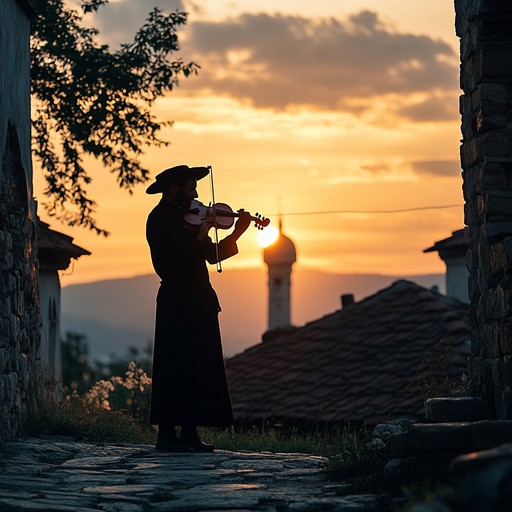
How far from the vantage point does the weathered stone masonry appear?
30.2ft

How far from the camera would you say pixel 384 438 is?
7.62 metres

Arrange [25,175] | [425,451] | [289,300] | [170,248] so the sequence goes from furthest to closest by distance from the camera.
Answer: [289,300] < [25,175] < [170,248] < [425,451]

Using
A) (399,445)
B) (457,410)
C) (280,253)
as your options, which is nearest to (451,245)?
(280,253)

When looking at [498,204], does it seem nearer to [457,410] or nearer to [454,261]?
[457,410]

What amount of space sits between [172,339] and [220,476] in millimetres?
1941

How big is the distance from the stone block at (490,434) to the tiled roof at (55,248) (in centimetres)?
1415

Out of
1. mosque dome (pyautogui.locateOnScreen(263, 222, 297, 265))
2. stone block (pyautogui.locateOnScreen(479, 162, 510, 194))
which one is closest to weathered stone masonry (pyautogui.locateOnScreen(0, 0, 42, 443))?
stone block (pyautogui.locateOnScreen(479, 162, 510, 194))

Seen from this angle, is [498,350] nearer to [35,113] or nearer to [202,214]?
[202,214]

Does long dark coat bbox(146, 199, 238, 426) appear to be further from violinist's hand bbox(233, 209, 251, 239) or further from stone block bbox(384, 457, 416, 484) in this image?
stone block bbox(384, 457, 416, 484)

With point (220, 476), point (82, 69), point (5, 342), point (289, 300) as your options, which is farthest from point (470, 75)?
point (289, 300)

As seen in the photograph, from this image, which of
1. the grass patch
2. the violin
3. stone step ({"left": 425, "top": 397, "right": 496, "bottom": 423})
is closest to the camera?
stone step ({"left": 425, "top": 397, "right": 496, "bottom": 423})

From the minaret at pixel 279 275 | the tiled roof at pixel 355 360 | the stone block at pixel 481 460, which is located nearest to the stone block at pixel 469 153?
the stone block at pixel 481 460

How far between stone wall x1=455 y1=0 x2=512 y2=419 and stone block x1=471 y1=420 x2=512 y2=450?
1291 mm

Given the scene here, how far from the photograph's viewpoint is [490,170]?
779 cm
